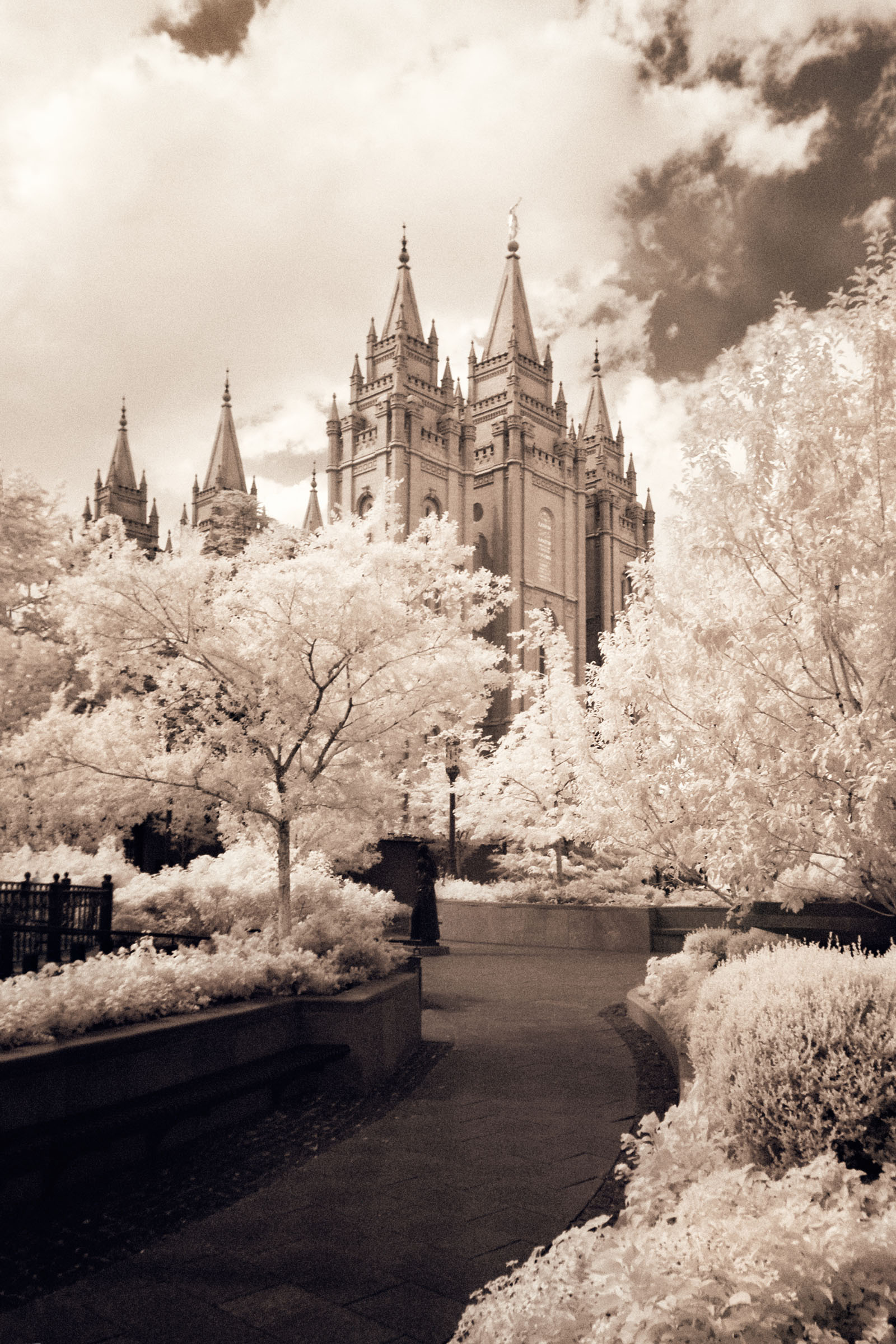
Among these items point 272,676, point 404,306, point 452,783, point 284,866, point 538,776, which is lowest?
point 284,866

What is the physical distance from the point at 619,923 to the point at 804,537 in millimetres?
12439

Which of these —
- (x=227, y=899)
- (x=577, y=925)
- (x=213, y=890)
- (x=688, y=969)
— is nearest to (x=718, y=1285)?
(x=688, y=969)

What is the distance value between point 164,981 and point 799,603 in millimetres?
5285

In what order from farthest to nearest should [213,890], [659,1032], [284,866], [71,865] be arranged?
[71,865] → [213,890] → [284,866] → [659,1032]

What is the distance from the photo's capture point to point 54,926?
657cm

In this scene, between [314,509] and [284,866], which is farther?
[314,509]

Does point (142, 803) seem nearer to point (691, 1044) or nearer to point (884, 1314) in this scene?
point (691, 1044)

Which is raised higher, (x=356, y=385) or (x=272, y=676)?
(x=356, y=385)

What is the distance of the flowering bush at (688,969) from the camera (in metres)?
7.61

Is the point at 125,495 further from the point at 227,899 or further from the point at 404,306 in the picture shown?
the point at 227,899

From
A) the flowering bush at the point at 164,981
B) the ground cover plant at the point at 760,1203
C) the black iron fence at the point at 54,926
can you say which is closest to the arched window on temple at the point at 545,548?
the flowering bush at the point at 164,981

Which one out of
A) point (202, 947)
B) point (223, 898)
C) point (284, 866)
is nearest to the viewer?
Result: point (202, 947)

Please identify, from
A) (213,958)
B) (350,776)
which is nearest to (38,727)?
(350,776)

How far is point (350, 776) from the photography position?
32.0 ft
